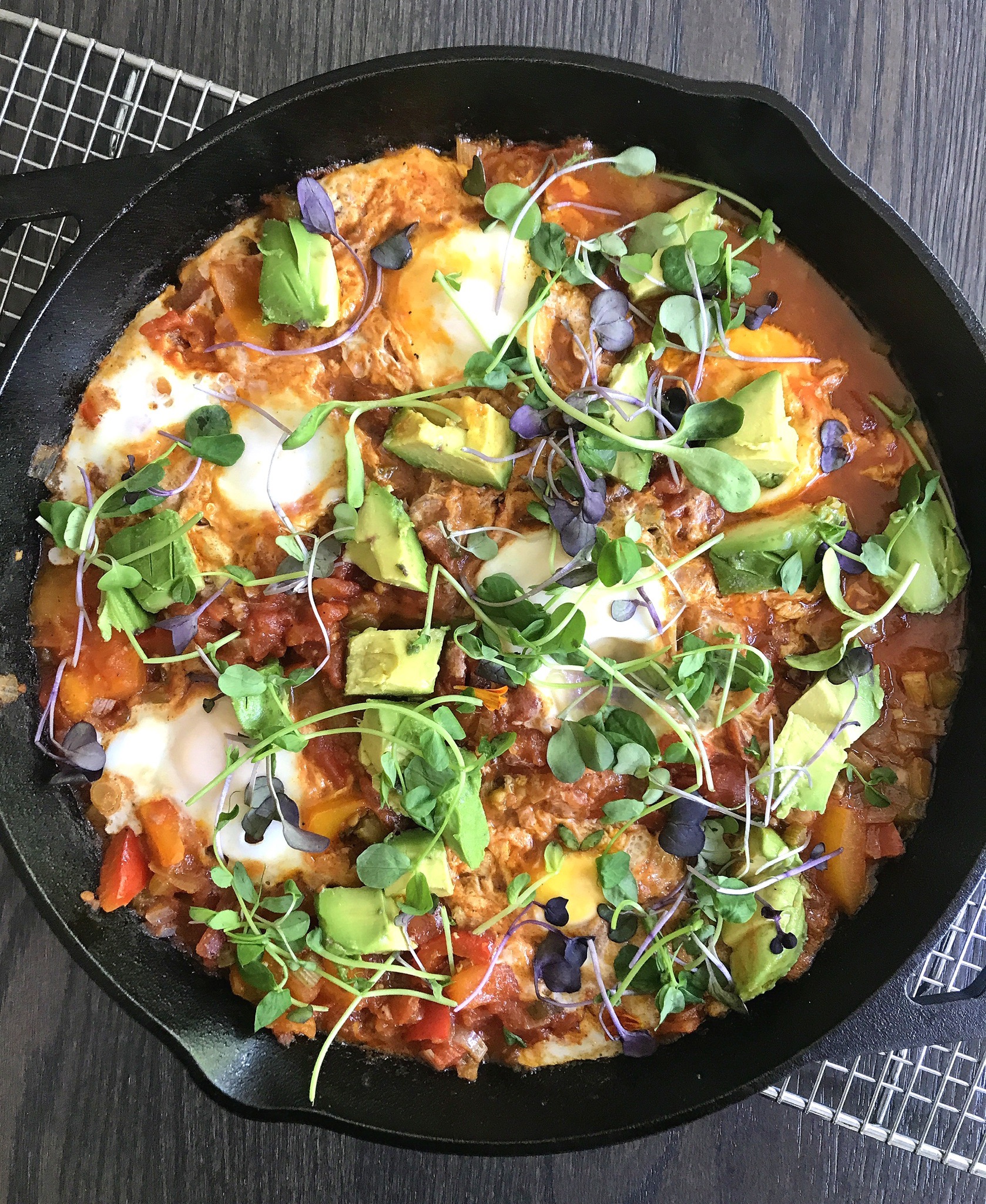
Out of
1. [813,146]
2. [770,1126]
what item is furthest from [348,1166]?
[813,146]

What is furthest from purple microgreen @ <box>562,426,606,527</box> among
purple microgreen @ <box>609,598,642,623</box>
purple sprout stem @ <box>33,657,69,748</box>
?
purple sprout stem @ <box>33,657,69,748</box>

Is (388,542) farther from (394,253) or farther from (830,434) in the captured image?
(830,434)

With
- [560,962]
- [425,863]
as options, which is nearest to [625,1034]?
[560,962]

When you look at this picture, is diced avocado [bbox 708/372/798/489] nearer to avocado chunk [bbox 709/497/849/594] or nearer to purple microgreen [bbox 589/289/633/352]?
avocado chunk [bbox 709/497/849/594]

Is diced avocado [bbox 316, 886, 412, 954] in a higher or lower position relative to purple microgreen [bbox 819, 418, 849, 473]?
lower

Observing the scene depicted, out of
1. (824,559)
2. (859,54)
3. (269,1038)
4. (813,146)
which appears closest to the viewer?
(813,146)

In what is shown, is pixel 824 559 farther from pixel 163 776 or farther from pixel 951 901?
pixel 163 776
